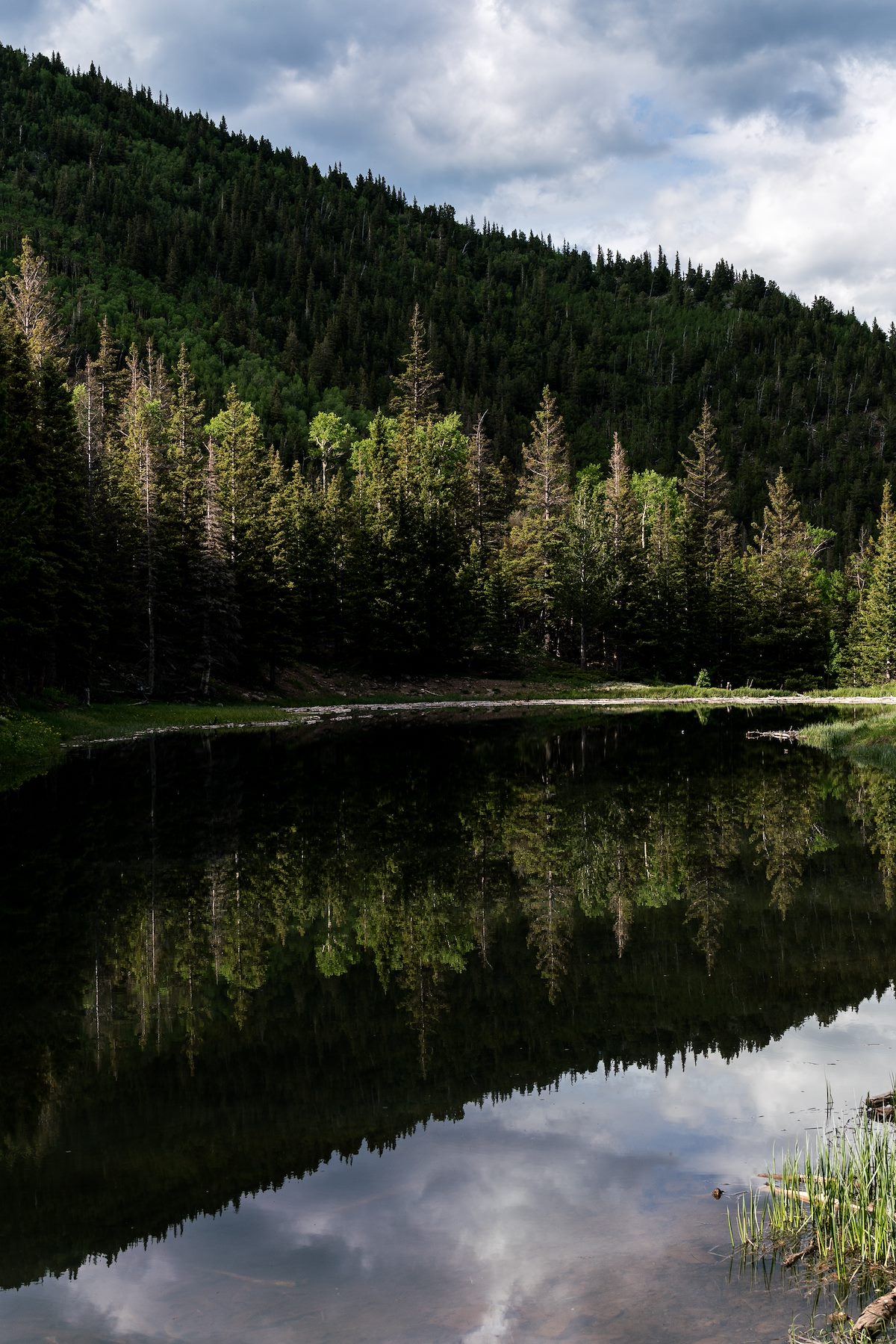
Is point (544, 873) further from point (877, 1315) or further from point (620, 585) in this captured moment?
point (620, 585)

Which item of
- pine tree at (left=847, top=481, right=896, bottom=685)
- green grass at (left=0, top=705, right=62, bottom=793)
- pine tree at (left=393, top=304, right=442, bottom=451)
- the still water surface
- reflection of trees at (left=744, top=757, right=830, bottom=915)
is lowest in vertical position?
the still water surface

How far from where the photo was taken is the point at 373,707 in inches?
2552

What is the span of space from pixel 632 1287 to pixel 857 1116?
322 cm

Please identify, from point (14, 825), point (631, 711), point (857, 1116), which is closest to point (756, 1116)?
point (857, 1116)

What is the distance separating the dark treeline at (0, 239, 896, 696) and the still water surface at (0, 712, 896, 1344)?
934 inches

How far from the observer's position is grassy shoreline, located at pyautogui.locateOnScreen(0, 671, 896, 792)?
36406 mm

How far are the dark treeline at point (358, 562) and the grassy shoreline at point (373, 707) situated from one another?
2.71 meters

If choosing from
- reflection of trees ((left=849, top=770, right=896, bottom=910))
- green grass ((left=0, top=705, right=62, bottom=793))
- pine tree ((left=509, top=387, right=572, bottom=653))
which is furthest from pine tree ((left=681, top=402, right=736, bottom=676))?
green grass ((left=0, top=705, right=62, bottom=793))

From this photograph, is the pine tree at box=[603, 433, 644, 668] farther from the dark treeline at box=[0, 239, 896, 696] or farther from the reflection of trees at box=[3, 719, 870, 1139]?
the reflection of trees at box=[3, 719, 870, 1139]

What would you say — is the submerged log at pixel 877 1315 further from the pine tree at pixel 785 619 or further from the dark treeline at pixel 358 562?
the pine tree at pixel 785 619

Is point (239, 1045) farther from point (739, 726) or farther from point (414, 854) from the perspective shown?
point (739, 726)

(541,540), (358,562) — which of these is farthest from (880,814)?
(541,540)

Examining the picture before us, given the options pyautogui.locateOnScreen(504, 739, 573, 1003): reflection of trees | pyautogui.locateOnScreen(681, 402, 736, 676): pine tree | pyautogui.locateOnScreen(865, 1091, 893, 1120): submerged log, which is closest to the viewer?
pyautogui.locateOnScreen(865, 1091, 893, 1120): submerged log

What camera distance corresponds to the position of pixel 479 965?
12984 mm
